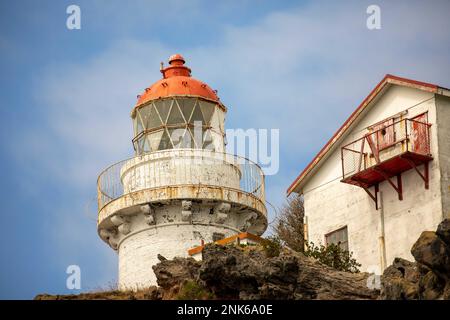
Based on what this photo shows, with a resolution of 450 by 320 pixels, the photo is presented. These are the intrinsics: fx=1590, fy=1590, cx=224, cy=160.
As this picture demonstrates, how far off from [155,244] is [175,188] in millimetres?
1785

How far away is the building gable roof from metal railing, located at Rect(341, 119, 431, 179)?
21.4 inches

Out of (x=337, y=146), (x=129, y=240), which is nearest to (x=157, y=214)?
(x=129, y=240)

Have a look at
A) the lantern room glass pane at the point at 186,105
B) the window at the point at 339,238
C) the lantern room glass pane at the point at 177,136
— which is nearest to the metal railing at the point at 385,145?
the window at the point at 339,238

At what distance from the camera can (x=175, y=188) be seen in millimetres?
47812

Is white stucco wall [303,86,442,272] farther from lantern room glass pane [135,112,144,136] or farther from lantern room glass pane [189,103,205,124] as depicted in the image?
lantern room glass pane [135,112,144,136]

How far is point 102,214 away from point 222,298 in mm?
11607

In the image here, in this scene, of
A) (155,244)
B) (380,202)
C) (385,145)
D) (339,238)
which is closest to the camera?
(385,145)

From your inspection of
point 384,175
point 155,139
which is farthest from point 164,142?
point 384,175

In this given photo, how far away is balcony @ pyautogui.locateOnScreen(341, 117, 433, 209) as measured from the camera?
141ft

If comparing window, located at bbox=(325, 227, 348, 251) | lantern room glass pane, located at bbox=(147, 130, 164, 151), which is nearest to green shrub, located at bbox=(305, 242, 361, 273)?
window, located at bbox=(325, 227, 348, 251)

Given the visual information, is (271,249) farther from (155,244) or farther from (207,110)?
(207,110)

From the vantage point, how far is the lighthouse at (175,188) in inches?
1877

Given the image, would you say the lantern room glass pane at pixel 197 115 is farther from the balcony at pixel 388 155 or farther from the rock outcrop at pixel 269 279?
the rock outcrop at pixel 269 279
